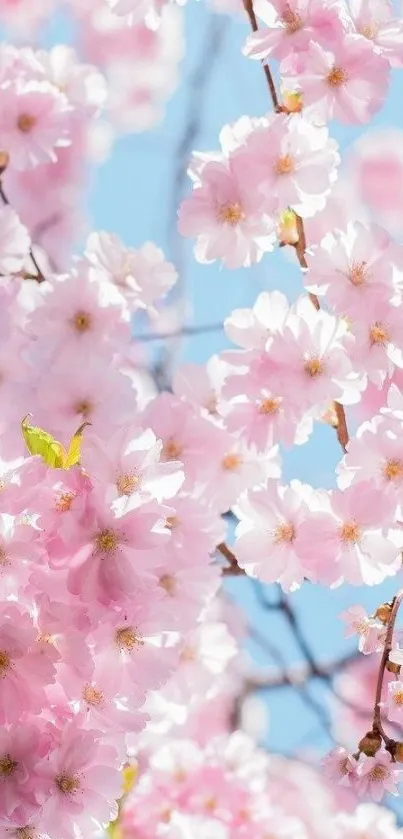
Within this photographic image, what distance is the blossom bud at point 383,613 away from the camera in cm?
195

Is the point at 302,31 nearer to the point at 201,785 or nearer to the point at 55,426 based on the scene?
the point at 55,426

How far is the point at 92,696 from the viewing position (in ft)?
5.99

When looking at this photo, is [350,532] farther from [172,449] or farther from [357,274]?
[172,449]

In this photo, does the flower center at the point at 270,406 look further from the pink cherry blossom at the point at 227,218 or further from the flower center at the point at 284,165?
the flower center at the point at 284,165

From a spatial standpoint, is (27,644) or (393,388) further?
(393,388)

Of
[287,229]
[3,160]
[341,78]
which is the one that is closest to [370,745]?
[287,229]

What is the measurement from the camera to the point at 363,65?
7.05 feet

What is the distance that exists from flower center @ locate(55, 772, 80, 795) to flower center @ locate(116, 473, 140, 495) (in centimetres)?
46

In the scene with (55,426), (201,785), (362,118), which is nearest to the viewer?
(362,118)

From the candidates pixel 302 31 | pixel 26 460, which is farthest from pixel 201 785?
pixel 302 31

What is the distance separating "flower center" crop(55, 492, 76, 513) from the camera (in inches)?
66.1

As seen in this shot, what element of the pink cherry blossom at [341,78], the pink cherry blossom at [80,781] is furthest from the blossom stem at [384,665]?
the pink cherry blossom at [341,78]

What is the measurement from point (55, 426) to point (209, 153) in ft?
2.51

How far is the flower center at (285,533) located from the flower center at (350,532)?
5.1 inches
